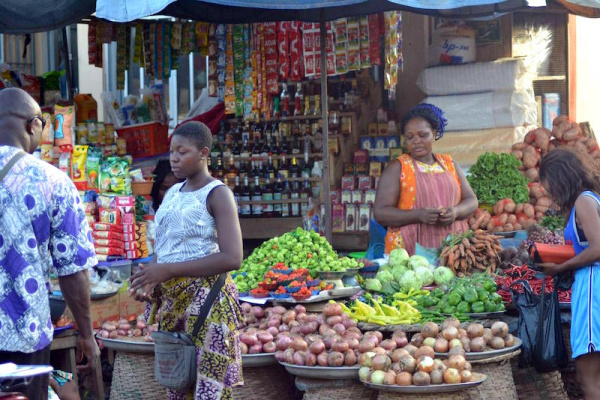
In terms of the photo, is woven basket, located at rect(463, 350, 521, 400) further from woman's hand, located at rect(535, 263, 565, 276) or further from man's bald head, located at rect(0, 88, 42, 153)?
man's bald head, located at rect(0, 88, 42, 153)

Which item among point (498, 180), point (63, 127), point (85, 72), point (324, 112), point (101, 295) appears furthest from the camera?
point (85, 72)

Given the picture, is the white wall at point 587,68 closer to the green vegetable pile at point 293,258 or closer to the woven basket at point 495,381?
the green vegetable pile at point 293,258

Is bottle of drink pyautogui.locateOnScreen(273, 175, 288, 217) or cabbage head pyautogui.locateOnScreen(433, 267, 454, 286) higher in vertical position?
bottle of drink pyautogui.locateOnScreen(273, 175, 288, 217)

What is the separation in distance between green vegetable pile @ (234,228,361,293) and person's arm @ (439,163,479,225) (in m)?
0.73

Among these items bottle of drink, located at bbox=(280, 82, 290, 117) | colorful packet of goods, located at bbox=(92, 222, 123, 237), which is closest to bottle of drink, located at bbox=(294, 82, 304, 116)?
bottle of drink, located at bbox=(280, 82, 290, 117)

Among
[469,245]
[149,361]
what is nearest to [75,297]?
[149,361]

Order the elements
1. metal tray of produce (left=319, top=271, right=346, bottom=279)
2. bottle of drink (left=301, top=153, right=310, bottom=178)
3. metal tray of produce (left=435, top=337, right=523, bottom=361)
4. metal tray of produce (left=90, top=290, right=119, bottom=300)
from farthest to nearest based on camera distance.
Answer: bottle of drink (left=301, top=153, right=310, bottom=178) → metal tray of produce (left=90, top=290, right=119, bottom=300) → metal tray of produce (left=319, top=271, right=346, bottom=279) → metal tray of produce (left=435, top=337, right=523, bottom=361)

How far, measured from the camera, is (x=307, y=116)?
9.92 m

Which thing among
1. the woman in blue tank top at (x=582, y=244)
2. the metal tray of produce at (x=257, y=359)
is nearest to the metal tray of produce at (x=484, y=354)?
the woman in blue tank top at (x=582, y=244)

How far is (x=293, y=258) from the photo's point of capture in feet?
21.7

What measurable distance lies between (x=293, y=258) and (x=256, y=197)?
353cm

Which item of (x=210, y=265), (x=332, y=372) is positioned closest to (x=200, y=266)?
(x=210, y=265)

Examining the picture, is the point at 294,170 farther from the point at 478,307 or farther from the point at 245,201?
the point at 478,307

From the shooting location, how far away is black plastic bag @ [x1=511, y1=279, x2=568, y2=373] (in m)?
5.32
